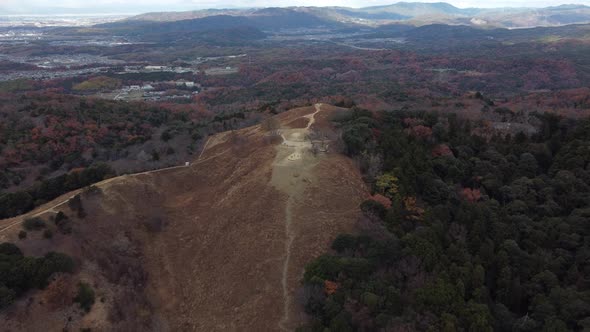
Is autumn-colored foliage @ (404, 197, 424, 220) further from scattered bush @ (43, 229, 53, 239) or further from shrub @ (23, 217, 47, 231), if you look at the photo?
shrub @ (23, 217, 47, 231)

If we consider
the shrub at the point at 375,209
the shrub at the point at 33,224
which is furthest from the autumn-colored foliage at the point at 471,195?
the shrub at the point at 33,224

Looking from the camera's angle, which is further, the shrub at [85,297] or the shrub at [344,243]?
the shrub at [344,243]

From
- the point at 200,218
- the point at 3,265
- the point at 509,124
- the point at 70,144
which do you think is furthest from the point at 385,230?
the point at 70,144

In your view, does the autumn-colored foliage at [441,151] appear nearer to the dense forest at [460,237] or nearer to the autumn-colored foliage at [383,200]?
the dense forest at [460,237]

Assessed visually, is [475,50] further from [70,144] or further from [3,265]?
[3,265]

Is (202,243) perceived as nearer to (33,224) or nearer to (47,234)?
(47,234)

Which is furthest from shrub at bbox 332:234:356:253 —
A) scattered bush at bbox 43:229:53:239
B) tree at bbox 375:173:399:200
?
scattered bush at bbox 43:229:53:239
